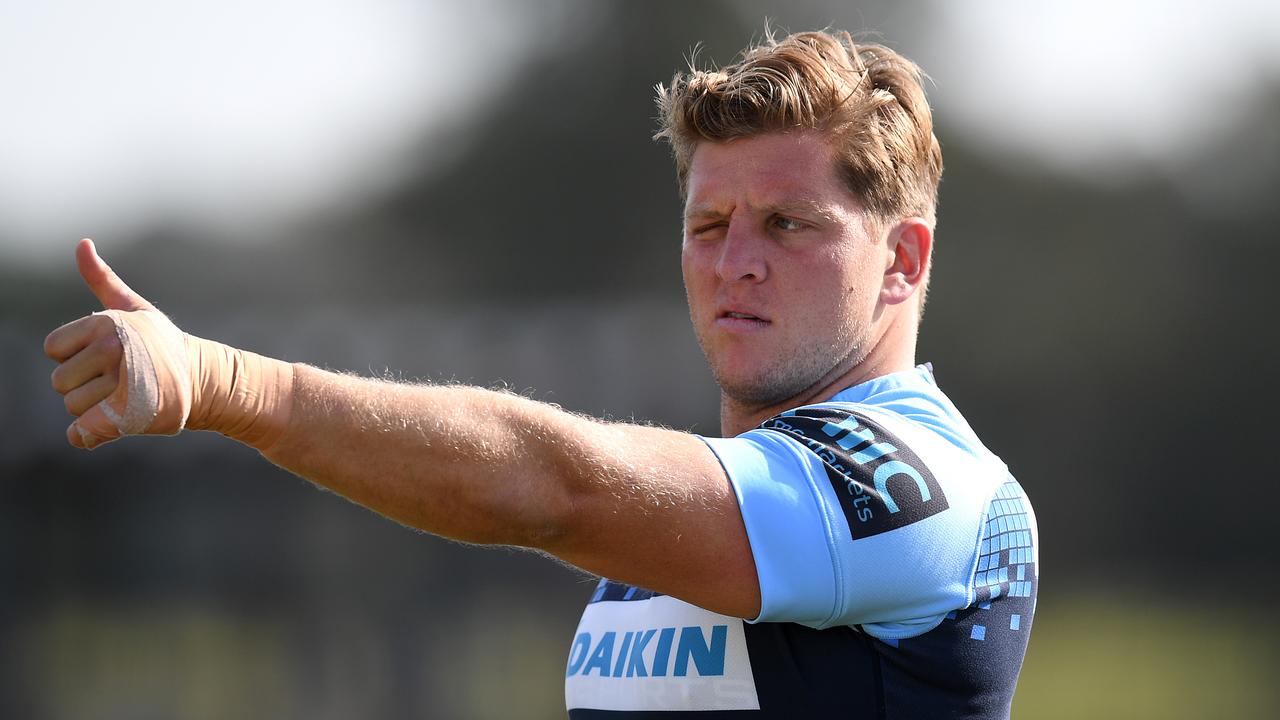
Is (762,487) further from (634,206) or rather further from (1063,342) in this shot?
(634,206)

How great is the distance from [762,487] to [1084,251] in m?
19.3

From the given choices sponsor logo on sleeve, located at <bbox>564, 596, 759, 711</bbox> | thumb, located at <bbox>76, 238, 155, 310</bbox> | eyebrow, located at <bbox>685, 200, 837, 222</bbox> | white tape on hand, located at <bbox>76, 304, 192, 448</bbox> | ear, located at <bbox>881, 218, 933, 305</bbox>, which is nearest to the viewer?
white tape on hand, located at <bbox>76, 304, 192, 448</bbox>

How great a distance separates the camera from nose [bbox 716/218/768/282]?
2.83 metres

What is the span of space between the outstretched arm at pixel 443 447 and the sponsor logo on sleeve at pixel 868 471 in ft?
0.66

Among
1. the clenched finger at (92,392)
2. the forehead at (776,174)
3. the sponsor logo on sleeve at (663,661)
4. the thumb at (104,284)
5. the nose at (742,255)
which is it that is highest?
the forehead at (776,174)

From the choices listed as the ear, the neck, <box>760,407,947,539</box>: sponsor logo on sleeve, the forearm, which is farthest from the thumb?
the ear

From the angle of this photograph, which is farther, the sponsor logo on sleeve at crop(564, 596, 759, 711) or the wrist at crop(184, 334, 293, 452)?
the sponsor logo on sleeve at crop(564, 596, 759, 711)

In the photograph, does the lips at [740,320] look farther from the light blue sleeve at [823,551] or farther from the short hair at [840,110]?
the light blue sleeve at [823,551]

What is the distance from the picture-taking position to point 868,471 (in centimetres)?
232

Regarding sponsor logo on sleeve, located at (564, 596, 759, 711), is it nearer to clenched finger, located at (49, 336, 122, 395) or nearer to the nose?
the nose

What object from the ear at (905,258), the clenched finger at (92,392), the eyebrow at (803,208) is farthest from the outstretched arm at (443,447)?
the ear at (905,258)

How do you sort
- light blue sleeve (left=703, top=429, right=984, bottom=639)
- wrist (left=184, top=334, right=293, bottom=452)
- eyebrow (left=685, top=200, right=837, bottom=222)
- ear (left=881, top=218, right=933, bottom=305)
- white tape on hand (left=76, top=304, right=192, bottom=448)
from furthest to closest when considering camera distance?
1. ear (left=881, top=218, right=933, bottom=305)
2. eyebrow (left=685, top=200, right=837, bottom=222)
3. light blue sleeve (left=703, top=429, right=984, bottom=639)
4. wrist (left=184, top=334, right=293, bottom=452)
5. white tape on hand (left=76, top=304, right=192, bottom=448)

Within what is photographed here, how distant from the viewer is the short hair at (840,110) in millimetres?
2896

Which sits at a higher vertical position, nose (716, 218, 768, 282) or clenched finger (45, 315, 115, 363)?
nose (716, 218, 768, 282)
